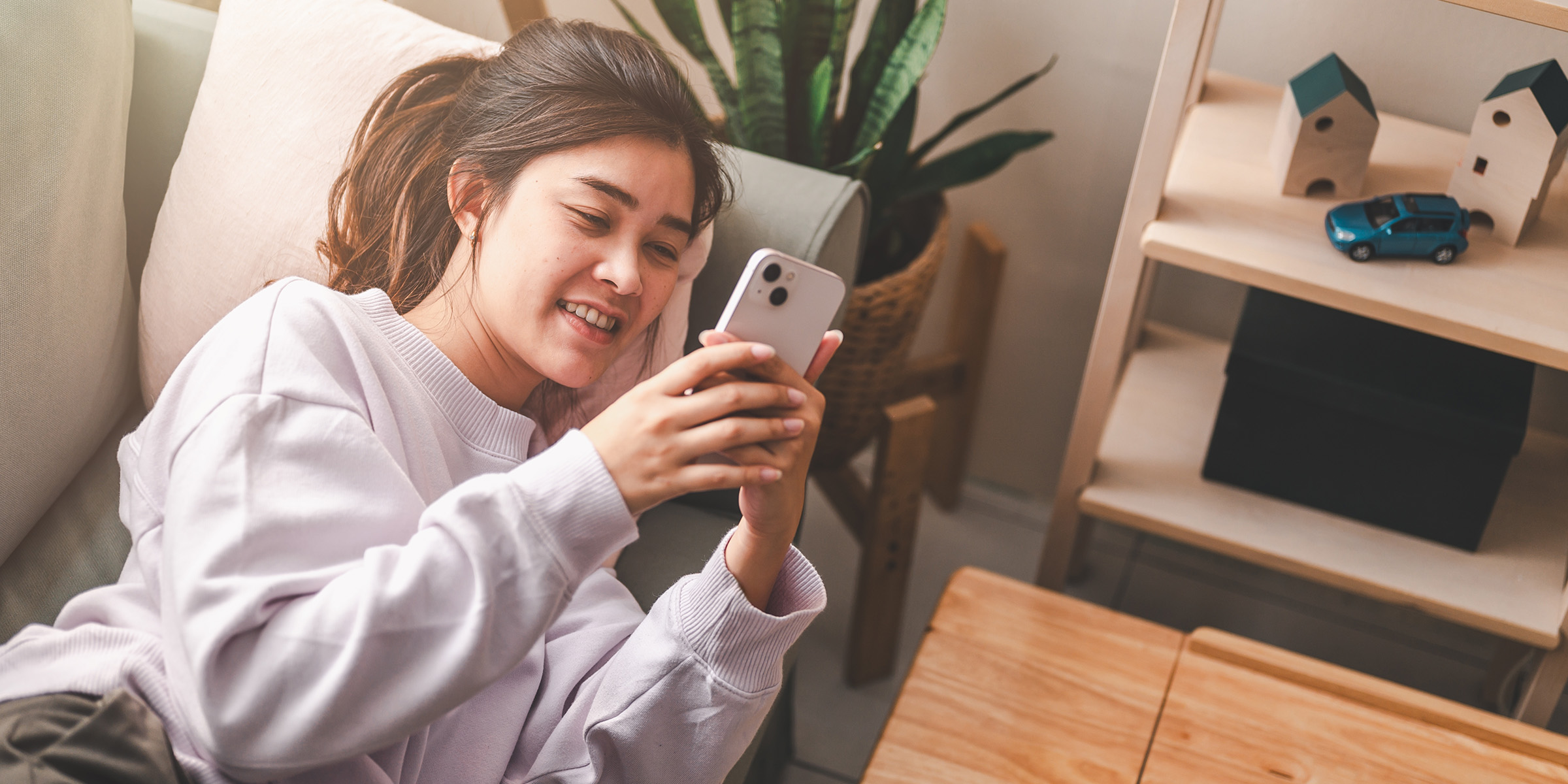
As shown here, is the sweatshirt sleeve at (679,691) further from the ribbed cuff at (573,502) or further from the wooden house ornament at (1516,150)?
the wooden house ornament at (1516,150)

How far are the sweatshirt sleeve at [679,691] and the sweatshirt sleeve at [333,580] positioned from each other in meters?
0.12

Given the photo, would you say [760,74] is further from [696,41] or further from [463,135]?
[463,135]

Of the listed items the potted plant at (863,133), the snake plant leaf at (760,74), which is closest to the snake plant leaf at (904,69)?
the potted plant at (863,133)

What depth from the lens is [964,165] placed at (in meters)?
1.19

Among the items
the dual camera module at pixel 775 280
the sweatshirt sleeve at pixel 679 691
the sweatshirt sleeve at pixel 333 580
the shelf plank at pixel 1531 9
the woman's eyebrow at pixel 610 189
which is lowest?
the sweatshirt sleeve at pixel 679 691

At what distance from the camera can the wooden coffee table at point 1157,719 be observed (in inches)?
35.3

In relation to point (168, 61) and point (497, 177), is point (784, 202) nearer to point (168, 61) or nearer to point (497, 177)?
point (497, 177)

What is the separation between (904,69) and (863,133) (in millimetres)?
76

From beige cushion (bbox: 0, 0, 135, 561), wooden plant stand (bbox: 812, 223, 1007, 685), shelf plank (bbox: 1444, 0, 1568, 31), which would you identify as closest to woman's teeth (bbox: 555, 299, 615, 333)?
beige cushion (bbox: 0, 0, 135, 561)

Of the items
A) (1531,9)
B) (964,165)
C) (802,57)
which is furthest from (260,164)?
(1531,9)

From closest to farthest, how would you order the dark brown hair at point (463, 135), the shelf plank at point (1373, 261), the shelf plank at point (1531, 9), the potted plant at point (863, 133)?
the dark brown hair at point (463, 135) → the shelf plank at point (1531, 9) → the shelf plank at point (1373, 261) → the potted plant at point (863, 133)

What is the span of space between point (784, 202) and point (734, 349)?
0.89ft

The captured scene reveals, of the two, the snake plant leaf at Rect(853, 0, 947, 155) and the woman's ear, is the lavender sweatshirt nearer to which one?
the woman's ear

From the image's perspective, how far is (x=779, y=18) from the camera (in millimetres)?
972
